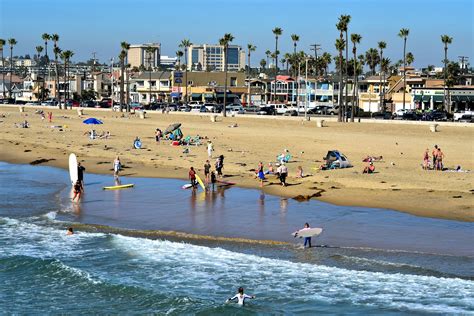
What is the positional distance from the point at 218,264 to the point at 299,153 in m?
23.6

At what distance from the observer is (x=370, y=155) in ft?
139

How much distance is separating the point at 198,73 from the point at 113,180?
97240mm

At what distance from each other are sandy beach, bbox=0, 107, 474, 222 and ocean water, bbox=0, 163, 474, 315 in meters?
3.12

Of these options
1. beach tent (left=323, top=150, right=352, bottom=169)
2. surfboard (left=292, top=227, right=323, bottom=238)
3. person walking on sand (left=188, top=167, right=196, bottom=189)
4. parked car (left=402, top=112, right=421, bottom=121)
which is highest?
parked car (left=402, top=112, right=421, bottom=121)

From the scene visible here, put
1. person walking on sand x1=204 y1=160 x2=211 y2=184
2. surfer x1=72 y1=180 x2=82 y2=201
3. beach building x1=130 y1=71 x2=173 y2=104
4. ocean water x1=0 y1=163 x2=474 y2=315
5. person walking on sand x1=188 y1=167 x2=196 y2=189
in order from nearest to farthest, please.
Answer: ocean water x1=0 y1=163 x2=474 y2=315, surfer x1=72 y1=180 x2=82 y2=201, person walking on sand x1=188 y1=167 x2=196 y2=189, person walking on sand x1=204 y1=160 x2=211 y2=184, beach building x1=130 y1=71 x2=173 y2=104

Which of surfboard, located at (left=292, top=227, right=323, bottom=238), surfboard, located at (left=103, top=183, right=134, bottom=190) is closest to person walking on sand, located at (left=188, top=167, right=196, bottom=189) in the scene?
surfboard, located at (left=103, top=183, right=134, bottom=190)

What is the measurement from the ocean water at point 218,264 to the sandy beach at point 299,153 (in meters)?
3.12

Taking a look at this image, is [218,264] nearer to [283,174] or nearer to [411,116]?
[283,174]

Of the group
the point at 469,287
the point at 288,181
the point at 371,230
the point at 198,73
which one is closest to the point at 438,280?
the point at 469,287

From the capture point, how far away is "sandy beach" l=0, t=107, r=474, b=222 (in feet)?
101

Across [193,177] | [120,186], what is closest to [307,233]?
[193,177]

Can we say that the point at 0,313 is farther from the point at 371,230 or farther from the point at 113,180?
the point at 113,180

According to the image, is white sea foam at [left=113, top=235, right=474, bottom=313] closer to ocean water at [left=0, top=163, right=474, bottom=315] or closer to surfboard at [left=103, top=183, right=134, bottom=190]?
ocean water at [left=0, top=163, right=474, bottom=315]

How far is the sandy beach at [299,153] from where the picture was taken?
30.6 metres
